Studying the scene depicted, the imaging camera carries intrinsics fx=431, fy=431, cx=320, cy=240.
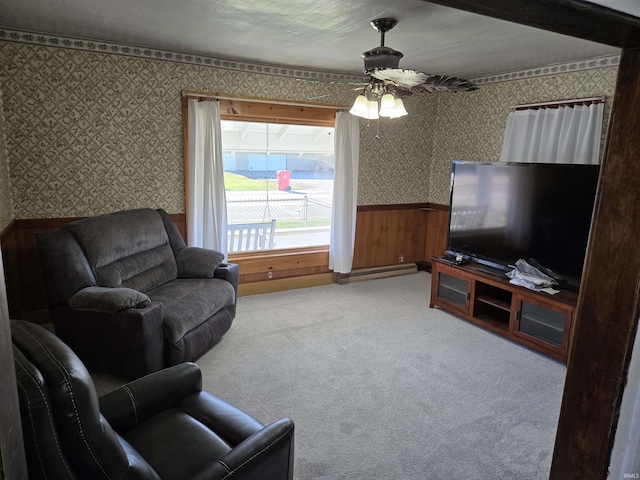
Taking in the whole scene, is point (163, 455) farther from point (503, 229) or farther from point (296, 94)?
point (296, 94)

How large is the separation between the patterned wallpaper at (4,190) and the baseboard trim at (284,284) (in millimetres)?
2190

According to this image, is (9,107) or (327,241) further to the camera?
(327,241)

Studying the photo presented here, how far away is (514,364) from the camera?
3.35m

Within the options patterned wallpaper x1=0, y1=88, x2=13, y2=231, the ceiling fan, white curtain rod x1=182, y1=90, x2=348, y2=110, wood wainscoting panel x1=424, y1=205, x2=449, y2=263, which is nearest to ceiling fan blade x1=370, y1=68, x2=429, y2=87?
the ceiling fan

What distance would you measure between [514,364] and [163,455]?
272 centimetres

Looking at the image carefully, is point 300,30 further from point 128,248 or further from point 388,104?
point 128,248

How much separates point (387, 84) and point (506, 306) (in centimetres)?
228

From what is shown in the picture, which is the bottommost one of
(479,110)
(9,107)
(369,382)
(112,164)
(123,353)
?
(369,382)

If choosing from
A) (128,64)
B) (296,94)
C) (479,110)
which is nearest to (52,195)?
(128,64)

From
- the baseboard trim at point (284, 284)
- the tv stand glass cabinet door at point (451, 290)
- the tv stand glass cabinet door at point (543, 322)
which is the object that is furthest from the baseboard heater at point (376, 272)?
the tv stand glass cabinet door at point (543, 322)

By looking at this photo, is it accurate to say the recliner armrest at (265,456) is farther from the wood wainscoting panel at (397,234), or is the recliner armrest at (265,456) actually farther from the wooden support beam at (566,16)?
the wood wainscoting panel at (397,234)

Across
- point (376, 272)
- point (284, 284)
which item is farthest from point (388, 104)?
point (376, 272)

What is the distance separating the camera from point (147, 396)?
1866mm

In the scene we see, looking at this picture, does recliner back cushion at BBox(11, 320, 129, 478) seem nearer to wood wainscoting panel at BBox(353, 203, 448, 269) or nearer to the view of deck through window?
the view of deck through window
